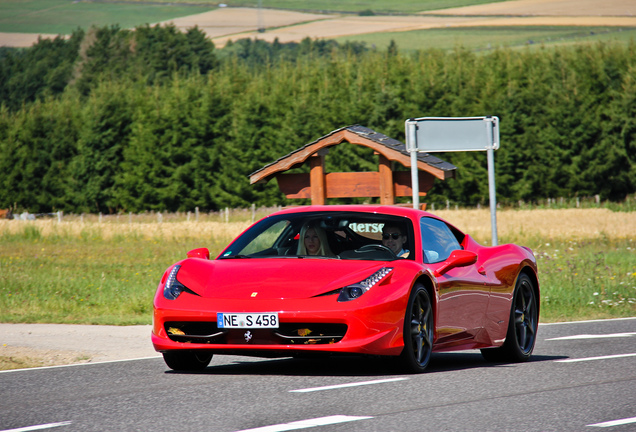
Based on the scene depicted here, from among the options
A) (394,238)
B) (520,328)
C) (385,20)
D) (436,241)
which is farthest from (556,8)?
(394,238)

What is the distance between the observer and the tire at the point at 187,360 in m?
8.50

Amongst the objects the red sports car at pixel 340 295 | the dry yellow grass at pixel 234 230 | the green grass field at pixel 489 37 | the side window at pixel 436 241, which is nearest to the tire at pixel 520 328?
the red sports car at pixel 340 295

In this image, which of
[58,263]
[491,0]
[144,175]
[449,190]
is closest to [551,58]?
Answer: [449,190]

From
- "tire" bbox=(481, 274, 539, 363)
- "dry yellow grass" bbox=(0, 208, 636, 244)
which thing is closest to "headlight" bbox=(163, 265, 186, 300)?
"tire" bbox=(481, 274, 539, 363)

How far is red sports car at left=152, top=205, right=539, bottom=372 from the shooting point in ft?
25.4

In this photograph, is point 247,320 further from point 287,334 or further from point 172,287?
point 172,287

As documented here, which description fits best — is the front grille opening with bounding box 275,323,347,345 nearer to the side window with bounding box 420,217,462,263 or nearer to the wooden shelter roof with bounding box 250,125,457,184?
the side window with bounding box 420,217,462,263

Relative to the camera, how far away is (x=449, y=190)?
212ft

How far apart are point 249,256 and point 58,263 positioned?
17421 mm

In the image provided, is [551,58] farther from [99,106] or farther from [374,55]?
[99,106]

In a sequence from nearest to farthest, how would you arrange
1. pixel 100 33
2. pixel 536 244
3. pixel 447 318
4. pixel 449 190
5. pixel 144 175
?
1. pixel 447 318
2. pixel 536 244
3. pixel 449 190
4. pixel 144 175
5. pixel 100 33

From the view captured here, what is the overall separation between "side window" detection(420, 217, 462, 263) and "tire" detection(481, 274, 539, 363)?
89 cm

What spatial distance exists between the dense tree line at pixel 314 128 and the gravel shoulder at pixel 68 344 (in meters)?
51.8

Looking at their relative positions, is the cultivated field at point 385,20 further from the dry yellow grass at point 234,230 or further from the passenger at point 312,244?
the passenger at point 312,244
